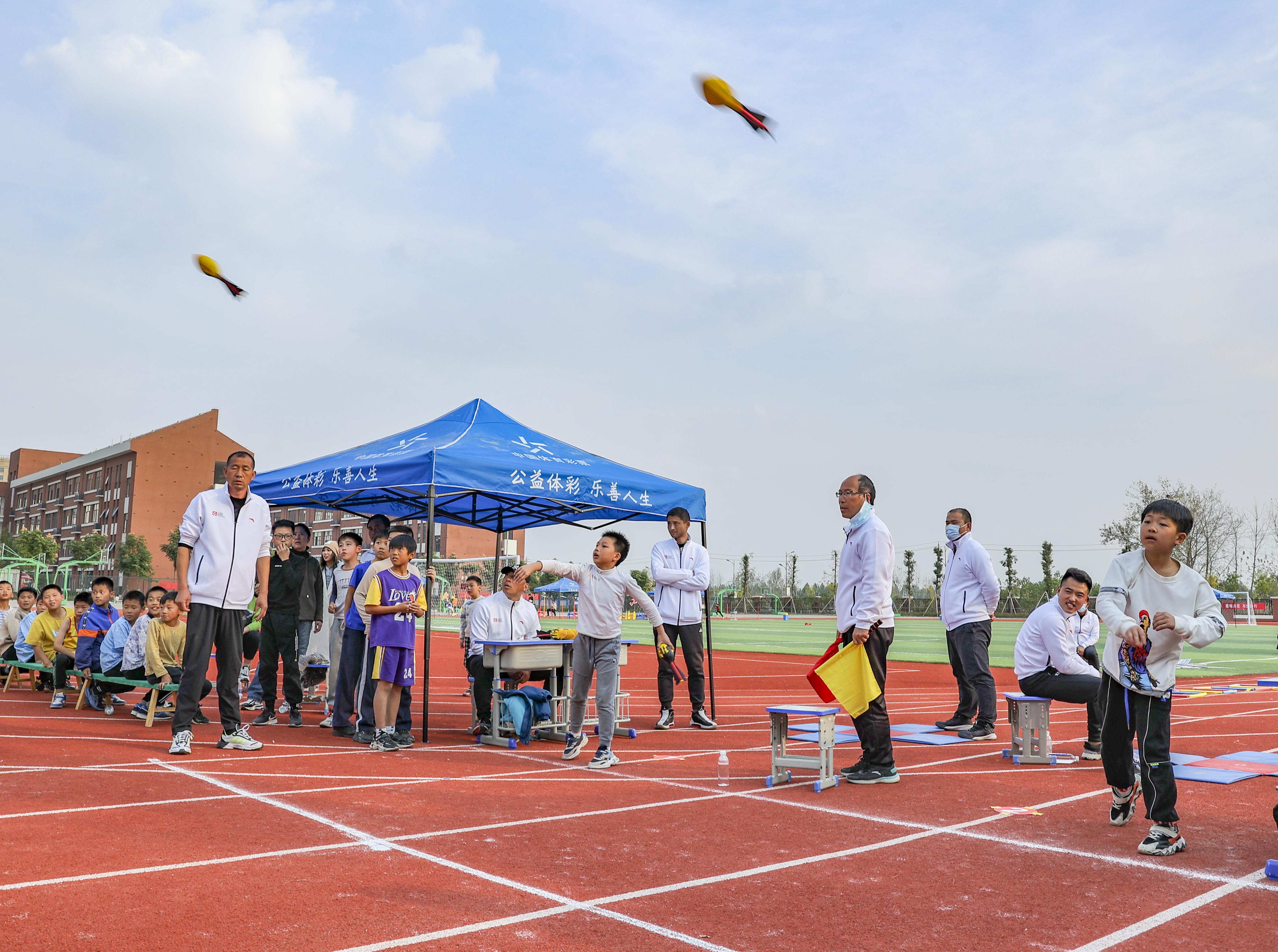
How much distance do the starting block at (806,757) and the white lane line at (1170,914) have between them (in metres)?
2.57

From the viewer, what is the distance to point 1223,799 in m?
6.09

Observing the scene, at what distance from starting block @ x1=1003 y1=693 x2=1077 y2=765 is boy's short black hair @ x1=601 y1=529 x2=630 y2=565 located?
327cm

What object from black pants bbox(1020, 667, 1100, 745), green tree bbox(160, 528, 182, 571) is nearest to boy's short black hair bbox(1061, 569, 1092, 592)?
black pants bbox(1020, 667, 1100, 745)

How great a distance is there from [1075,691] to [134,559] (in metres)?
77.8

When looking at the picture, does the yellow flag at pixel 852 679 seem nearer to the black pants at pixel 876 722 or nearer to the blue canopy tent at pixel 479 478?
the black pants at pixel 876 722

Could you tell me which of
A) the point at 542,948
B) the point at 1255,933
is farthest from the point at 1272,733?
the point at 542,948

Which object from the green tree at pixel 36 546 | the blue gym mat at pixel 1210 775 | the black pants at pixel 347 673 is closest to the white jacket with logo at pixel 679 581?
the black pants at pixel 347 673

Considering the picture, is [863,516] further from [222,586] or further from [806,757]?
[222,586]

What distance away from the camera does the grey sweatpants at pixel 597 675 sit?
7.54 metres

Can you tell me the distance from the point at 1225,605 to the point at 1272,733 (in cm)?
5732

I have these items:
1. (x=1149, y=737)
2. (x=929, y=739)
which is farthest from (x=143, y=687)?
(x=1149, y=737)

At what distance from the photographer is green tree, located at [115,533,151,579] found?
2862 inches

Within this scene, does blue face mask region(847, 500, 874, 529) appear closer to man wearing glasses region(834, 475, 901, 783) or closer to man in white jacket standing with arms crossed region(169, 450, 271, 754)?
man wearing glasses region(834, 475, 901, 783)

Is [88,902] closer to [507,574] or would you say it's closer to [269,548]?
[269,548]
